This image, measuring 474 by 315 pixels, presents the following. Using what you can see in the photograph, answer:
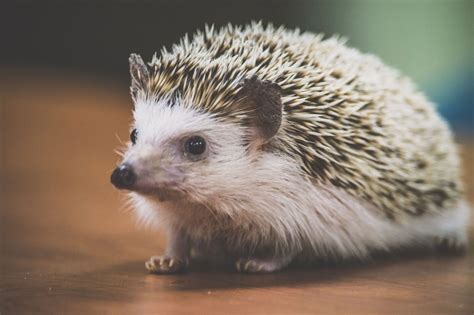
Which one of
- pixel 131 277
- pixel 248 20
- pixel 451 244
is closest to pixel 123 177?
pixel 131 277

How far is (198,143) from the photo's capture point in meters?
1.83

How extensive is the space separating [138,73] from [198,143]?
0.93 feet

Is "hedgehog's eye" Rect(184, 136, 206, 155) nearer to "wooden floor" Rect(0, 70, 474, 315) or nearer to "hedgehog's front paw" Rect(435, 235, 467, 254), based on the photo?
"wooden floor" Rect(0, 70, 474, 315)

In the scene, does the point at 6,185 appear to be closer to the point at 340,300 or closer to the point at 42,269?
the point at 42,269

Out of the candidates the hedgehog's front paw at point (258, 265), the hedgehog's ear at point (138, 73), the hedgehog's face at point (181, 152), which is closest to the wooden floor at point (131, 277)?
the hedgehog's front paw at point (258, 265)

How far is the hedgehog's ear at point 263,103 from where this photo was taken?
1.82 m

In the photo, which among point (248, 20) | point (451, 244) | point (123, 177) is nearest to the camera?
point (123, 177)

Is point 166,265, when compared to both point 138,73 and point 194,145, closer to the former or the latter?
point 194,145

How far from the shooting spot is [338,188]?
200cm

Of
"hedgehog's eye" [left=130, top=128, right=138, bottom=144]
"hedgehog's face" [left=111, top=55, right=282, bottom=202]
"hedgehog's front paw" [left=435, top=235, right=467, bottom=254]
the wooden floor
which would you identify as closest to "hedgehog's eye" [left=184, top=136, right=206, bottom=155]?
"hedgehog's face" [left=111, top=55, right=282, bottom=202]

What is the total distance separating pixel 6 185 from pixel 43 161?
64 cm

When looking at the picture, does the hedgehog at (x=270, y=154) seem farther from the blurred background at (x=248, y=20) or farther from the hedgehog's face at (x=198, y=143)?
the blurred background at (x=248, y=20)

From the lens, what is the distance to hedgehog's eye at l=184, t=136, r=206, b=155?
6.00 ft

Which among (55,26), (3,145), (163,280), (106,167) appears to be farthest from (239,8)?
(3,145)
